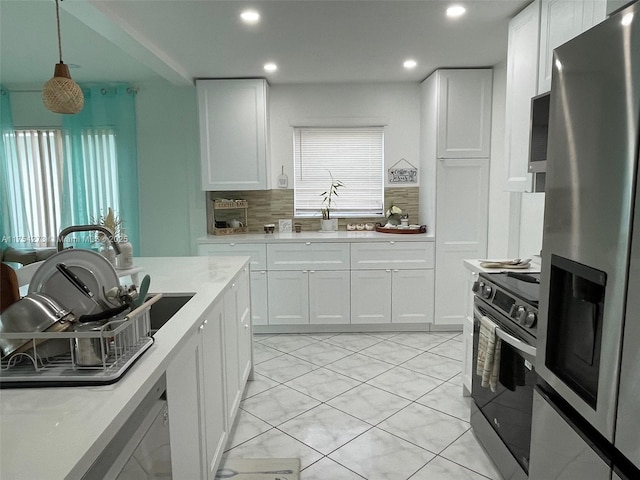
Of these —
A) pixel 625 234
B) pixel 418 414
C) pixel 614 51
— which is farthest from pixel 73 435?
pixel 418 414

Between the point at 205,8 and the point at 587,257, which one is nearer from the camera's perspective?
the point at 587,257

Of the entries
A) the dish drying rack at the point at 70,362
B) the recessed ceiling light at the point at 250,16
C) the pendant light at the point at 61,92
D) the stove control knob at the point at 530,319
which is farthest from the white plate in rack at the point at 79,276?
the recessed ceiling light at the point at 250,16

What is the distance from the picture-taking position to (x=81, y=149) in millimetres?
4621

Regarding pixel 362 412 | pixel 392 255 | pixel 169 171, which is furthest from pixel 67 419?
pixel 169 171

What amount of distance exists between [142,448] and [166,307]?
1112 mm

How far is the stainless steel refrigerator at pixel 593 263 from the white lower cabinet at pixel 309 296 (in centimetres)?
286

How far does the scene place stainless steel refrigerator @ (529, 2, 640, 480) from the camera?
102 centimetres

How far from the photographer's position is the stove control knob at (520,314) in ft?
6.08

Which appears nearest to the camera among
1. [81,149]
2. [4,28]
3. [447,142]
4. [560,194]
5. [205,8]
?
[560,194]

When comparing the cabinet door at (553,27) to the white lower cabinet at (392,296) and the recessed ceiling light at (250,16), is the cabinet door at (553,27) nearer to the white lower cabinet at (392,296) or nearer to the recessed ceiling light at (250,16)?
the recessed ceiling light at (250,16)

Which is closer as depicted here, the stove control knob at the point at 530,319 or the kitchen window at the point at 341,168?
the stove control knob at the point at 530,319

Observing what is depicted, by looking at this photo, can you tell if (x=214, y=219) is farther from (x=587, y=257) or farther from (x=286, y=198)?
(x=587, y=257)

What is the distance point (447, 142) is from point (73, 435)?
3834 mm

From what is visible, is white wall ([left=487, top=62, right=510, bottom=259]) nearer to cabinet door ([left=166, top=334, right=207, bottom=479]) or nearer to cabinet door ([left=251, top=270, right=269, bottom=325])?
cabinet door ([left=251, top=270, right=269, bottom=325])
